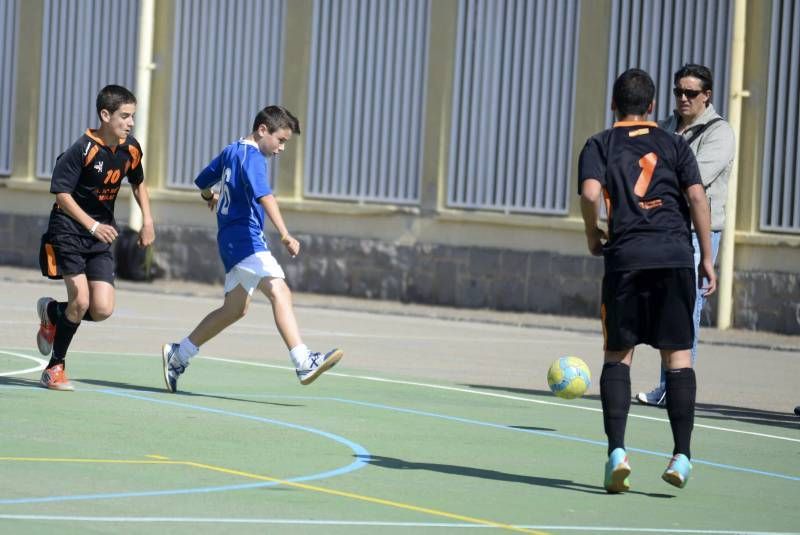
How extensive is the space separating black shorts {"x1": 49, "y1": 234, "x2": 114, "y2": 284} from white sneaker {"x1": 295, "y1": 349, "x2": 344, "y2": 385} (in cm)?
134

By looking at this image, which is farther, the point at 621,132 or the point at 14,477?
the point at 621,132

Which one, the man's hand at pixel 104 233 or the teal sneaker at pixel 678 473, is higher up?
the man's hand at pixel 104 233

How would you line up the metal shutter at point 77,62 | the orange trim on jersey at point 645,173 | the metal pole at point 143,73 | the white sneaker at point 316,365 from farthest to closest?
the metal shutter at point 77,62 → the metal pole at point 143,73 → the white sneaker at point 316,365 → the orange trim on jersey at point 645,173

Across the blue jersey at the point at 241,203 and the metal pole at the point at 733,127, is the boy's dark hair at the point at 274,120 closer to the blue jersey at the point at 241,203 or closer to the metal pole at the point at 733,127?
A: the blue jersey at the point at 241,203

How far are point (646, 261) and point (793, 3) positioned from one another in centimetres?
1309

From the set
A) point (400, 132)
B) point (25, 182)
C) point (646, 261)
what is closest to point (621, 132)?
point (646, 261)

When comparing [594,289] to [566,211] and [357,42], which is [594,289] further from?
[357,42]

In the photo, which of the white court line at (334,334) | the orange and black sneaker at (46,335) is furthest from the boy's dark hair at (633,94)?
the white court line at (334,334)

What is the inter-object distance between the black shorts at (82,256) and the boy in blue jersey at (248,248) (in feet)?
2.03

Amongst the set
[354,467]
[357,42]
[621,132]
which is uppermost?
[357,42]

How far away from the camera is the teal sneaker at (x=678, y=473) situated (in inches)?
304

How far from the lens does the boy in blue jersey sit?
35.4 ft

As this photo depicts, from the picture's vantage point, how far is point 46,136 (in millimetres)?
26891

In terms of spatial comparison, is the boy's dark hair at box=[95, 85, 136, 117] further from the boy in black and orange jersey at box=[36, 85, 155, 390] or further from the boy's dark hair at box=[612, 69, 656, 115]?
the boy's dark hair at box=[612, 69, 656, 115]
